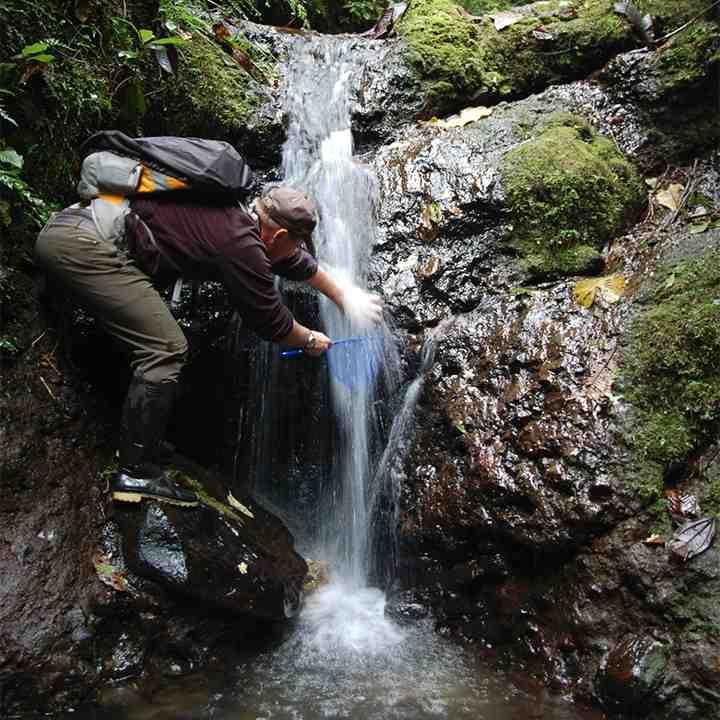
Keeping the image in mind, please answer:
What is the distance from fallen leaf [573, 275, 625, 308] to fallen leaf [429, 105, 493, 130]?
2202mm

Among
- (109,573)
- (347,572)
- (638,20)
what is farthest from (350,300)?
(638,20)

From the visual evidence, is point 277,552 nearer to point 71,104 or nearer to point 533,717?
point 533,717

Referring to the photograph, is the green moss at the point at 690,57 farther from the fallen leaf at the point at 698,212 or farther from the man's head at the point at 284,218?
the man's head at the point at 284,218

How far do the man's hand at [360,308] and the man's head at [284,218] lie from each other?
0.62 metres

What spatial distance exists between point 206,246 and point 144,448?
1197mm

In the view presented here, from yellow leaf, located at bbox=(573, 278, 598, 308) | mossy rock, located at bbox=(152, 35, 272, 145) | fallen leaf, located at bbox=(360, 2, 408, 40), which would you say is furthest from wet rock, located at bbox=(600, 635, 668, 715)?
fallen leaf, located at bbox=(360, 2, 408, 40)

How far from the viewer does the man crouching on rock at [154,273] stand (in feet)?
10.6

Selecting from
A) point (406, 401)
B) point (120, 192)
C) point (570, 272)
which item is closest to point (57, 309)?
point (120, 192)

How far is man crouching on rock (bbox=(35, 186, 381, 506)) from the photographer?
322 centimetres

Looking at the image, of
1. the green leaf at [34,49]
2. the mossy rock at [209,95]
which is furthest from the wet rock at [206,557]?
the mossy rock at [209,95]

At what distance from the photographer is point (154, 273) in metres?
3.33

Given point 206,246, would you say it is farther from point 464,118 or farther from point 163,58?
point 464,118

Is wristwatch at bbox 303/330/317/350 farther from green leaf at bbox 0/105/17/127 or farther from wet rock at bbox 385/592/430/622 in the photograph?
green leaf at bbox 0/105/17/127

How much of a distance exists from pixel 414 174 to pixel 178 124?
1998 millimetres
